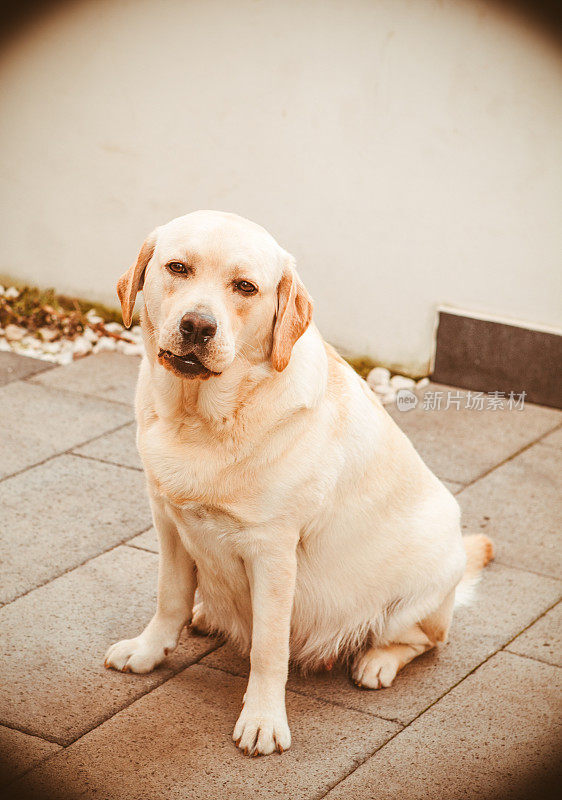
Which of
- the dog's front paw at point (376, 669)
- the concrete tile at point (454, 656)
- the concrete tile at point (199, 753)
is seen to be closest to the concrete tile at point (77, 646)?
the concrete tile at point (199, 753)

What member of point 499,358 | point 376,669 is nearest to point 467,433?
point 499,358

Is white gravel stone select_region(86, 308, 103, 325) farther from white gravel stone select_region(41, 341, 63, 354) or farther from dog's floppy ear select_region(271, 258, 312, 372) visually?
dog's floppy ear select_region(271, 258, 312, 372)

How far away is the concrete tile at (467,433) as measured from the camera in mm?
4879

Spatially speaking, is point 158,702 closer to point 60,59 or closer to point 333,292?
point 333,292

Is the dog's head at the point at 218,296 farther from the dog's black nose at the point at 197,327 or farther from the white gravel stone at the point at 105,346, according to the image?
the white gravel stone at the point at 105,346

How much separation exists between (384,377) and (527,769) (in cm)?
311

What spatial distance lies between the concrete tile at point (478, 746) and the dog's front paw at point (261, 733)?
22cm

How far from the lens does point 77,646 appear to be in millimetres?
3305

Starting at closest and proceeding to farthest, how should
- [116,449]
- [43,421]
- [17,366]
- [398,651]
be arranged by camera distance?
[398,651] < [116,449] < [43,421] < [17,366]

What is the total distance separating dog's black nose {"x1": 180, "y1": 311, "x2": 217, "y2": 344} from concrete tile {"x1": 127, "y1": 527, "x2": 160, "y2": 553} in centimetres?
169

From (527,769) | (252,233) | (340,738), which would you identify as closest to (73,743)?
(340,738)

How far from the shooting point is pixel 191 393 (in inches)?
108

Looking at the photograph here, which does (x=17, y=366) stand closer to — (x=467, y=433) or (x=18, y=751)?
(x=467, y=433)

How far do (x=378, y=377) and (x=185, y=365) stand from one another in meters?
3.28
